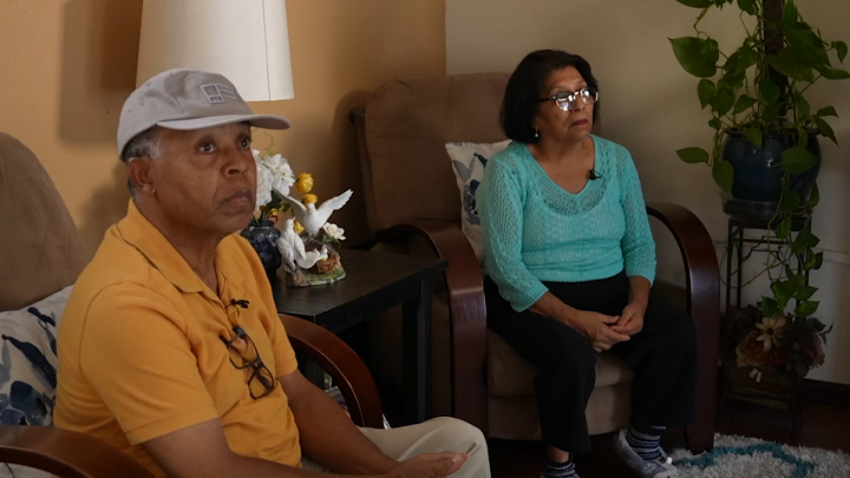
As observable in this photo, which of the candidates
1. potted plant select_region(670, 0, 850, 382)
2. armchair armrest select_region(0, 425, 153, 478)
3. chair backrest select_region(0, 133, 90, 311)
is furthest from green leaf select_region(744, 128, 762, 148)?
armchair armrest select_region(0, 425, 153, 478)

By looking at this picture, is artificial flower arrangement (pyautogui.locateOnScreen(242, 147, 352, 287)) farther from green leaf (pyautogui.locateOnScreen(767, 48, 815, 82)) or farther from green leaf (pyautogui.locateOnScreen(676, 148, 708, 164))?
green leaf (pyautogui.locateOnScreen(767, 48, 815, 82))

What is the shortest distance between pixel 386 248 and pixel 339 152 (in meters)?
0.35

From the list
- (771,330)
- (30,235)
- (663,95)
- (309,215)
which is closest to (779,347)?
(771,330)

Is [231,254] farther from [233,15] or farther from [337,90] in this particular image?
[337,90]

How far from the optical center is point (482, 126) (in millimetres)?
2883

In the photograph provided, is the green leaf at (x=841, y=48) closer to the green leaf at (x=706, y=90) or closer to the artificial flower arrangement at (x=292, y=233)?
the green leaf at (x=706, y=90)

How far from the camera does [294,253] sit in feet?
6.72

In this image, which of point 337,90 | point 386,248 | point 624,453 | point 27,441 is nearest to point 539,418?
point 624,453

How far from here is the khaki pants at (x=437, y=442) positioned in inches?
63.5

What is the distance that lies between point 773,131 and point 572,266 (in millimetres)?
684

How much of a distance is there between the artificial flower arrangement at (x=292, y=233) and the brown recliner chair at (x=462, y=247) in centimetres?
33

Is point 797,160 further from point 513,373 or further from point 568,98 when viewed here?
point 513,373

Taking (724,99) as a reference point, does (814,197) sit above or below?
below

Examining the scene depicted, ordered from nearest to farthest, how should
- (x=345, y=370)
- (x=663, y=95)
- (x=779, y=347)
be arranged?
(x=345, y=370) < (x=779, y=347) < (x=663, y=95)
